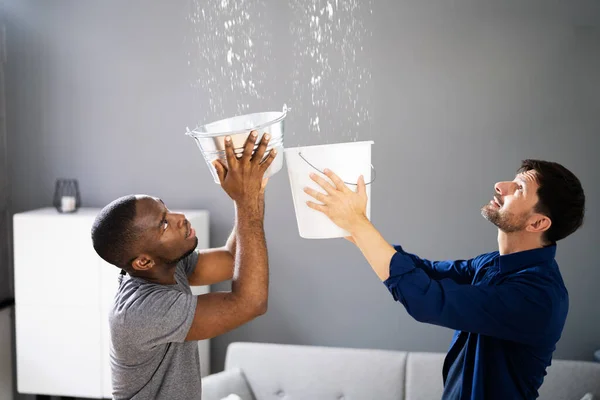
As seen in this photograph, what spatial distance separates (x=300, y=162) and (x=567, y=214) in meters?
0.67

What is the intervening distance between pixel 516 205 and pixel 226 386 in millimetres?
1634

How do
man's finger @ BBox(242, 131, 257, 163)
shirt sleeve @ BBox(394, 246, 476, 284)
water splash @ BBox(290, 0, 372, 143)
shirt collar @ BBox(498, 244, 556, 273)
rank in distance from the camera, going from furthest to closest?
1. water splash @ BBox(290, 0, 372, 143)
2. shirt sleeve @ BBox(394, 246, 476, 284)
3. shirt collar @ BBox(498, 244, 556, 273)
4. man's finger @ BBox(242, 131, 257, 163)

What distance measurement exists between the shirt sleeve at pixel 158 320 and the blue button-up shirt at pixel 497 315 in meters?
0.46

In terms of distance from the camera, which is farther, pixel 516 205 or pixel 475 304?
pixel 516 205

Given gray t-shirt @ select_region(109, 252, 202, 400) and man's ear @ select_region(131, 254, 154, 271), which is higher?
man's ear @ select_region(131, 254, 154, 271)

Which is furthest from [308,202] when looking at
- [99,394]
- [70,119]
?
[70,119]

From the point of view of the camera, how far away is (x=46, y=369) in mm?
3086

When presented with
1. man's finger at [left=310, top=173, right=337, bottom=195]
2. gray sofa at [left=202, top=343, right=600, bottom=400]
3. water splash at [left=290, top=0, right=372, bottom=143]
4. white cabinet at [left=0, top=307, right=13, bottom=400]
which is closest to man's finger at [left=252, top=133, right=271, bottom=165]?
man's finger at [left=310, top=173, right=337, bottom=195]

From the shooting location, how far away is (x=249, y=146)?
1.48 meters

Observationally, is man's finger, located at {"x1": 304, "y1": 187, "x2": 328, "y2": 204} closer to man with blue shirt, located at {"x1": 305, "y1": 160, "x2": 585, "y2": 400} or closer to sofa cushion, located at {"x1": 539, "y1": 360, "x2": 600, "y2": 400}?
man with blue shirt, located at {"x1": 305, "y1": 160, "x2": 585, "y2": 400}

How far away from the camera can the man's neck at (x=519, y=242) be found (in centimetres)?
174

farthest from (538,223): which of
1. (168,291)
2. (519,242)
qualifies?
(168,291)

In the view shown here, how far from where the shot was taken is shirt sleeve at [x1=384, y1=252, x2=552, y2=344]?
1.55 meters

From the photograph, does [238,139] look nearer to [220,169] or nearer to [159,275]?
[220,169]
